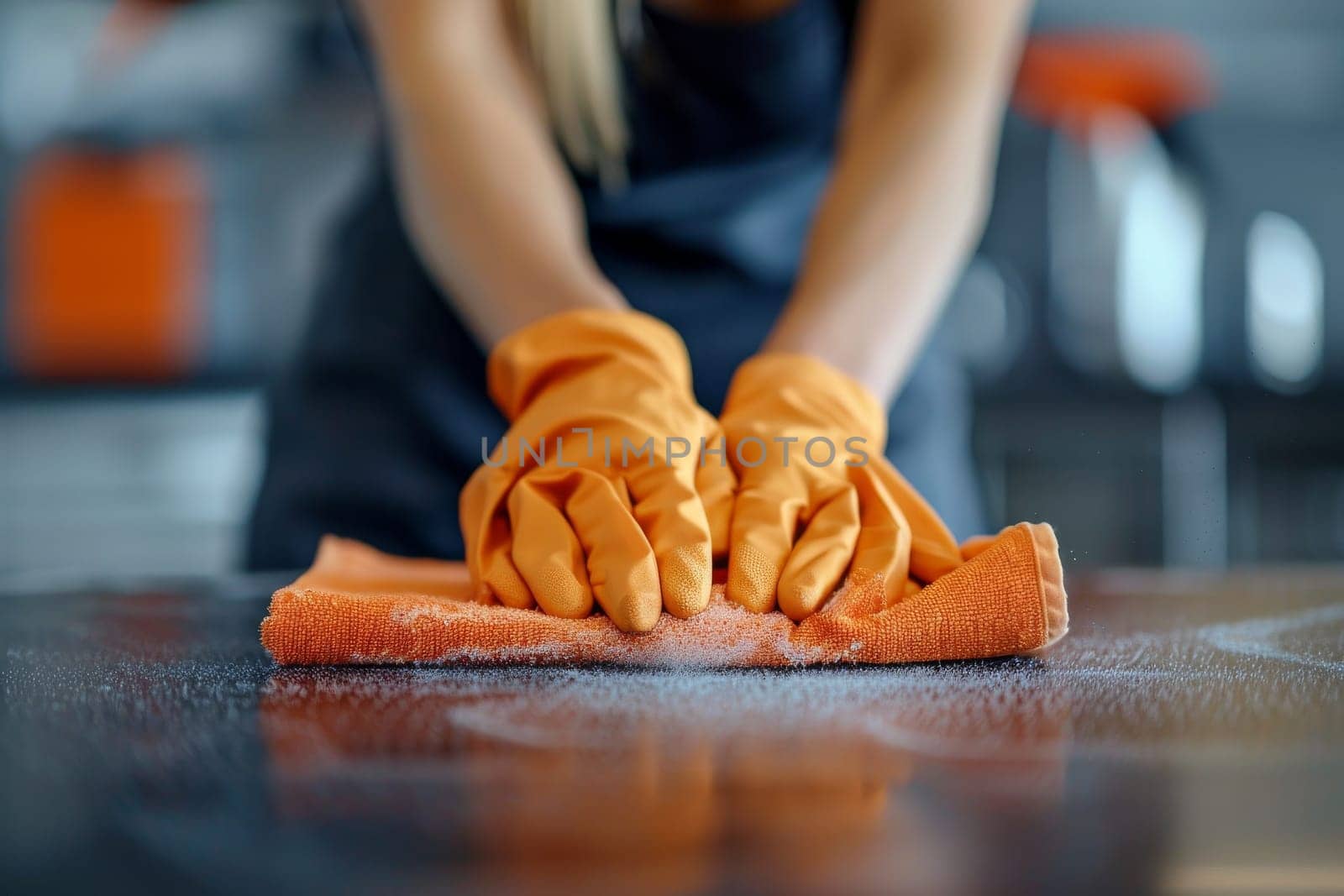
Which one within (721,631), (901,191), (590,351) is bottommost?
(721,631)

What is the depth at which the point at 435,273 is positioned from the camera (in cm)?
90

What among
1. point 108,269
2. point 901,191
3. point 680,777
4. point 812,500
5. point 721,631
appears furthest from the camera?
point 108,269

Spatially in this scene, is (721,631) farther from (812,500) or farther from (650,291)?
(650,291)

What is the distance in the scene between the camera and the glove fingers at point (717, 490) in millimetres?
562

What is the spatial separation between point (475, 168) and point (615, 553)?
43cm

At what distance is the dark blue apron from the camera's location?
3.10 ft

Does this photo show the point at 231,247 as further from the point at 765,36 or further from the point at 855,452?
the point at 855,452

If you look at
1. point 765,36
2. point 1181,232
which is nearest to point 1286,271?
point 1181,232

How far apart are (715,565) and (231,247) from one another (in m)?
2.65

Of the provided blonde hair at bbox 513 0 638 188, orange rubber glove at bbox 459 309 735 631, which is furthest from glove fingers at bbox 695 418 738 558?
blonde hair at bbox 513 0 638 188

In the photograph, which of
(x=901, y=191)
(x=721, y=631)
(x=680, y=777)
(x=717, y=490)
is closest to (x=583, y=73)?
(x=901, y=191)

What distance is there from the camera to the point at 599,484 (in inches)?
21.9

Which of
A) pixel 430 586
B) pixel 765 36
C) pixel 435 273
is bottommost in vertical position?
pixel 430 586

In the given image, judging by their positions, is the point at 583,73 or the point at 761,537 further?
the point at 583,73
